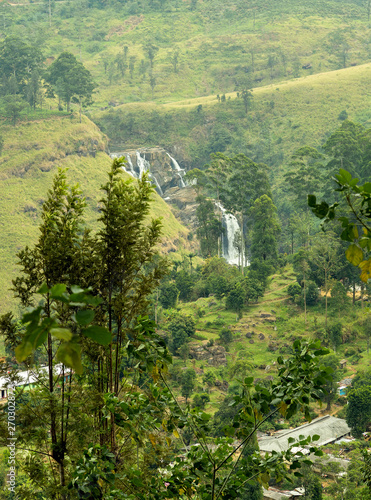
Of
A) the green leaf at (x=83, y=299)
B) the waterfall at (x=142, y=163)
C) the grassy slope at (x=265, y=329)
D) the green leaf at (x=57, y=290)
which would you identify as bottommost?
the grassy slope at (x=265, y=329)

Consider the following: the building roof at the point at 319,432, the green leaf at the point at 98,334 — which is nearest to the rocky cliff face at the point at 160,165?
the building roof at the point at 319,432

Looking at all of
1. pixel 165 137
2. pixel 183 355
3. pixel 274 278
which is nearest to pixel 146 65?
pixel 165 137

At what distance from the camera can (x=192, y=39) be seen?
79.7 metres

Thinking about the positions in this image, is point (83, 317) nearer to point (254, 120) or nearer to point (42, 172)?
point (42, 172)

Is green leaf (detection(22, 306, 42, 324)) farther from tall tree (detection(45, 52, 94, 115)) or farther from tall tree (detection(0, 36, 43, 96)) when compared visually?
tall tree (detection(0, 36, 43, 96))

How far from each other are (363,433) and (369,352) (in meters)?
6.13

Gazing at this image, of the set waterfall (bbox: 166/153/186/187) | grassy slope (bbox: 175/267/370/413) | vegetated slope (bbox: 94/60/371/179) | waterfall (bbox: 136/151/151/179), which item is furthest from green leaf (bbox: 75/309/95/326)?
waterfall (bbox: 166/153/186/187)

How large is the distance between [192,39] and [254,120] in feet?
96.2

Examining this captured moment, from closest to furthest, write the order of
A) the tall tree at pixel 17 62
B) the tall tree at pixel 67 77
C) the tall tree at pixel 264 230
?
the tall tree at pixel 264 230
the tall tree at pixel 67 77
the tall tree at pixel 17 62

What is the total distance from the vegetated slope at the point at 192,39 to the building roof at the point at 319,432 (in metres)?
53.2

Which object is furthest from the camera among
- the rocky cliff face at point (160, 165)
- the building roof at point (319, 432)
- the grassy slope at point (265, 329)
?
the rocky cliff face at point (160, 165)

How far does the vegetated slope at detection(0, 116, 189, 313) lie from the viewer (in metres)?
38.8

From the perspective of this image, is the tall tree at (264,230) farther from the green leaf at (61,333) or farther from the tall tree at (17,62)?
the green leaf at (61,333)

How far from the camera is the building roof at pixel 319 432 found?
17.6 meters
